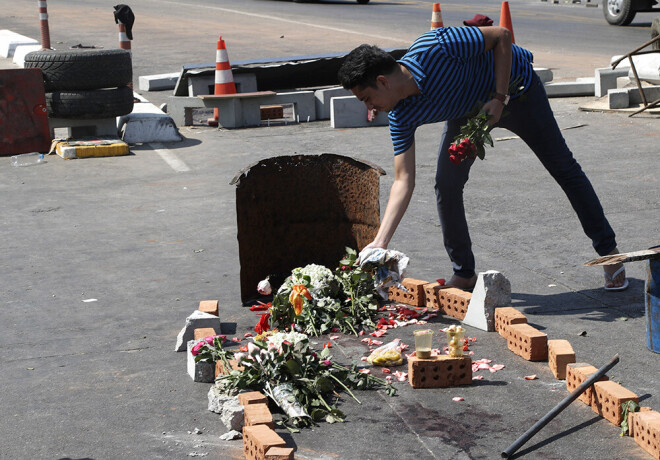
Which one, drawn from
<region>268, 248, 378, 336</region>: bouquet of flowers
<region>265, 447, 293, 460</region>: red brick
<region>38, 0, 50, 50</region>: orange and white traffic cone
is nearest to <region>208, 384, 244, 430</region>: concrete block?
<region>265, 447, 293, 460</region>: red brick

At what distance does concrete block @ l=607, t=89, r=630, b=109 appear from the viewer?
11.9m

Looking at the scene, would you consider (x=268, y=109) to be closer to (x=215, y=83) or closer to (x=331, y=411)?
(x=215, y=83)

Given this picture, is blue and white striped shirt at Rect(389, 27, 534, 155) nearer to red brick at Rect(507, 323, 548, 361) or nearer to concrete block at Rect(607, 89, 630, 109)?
red brick at Rect(507, 323, 548, 361)

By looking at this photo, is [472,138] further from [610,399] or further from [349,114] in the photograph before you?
[349,114]

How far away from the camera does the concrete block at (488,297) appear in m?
5.05

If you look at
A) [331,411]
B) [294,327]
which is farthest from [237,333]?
[331,411]

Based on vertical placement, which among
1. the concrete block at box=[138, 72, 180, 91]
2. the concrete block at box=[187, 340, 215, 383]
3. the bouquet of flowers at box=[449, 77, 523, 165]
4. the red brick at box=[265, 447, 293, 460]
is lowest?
the concrete block at box=[187, 340, 215, 383]

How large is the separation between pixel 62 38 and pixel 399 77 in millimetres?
17940

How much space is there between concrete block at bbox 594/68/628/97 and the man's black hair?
8.66 m

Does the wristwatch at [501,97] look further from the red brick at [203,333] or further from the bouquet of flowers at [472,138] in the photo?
the red brick at [203,333]

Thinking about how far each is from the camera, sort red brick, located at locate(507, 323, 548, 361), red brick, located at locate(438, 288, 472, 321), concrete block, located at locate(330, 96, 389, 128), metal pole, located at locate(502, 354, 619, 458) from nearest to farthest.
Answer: metal pole, located at locate(502, 354, 619, 458), red brick, located at locate(507, 323, 548, 361), red brick, located at locate(438, 288, 472, 321), concrete block, located at locate(330, 96, 389, 128)

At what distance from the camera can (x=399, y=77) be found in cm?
492

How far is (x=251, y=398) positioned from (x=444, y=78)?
2.03 metres

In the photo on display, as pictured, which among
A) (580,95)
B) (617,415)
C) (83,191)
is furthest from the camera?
(580,95)
